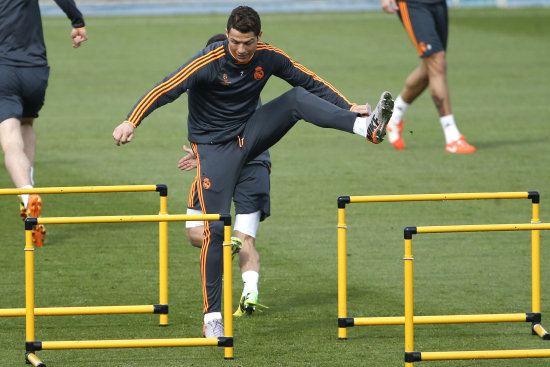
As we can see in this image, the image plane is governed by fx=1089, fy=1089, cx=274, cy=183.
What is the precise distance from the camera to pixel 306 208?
1072cm

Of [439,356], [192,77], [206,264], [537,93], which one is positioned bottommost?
[439,356]

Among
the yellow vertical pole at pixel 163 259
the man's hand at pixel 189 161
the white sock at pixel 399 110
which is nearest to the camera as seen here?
the yellow vertical pole at pixel 163 259

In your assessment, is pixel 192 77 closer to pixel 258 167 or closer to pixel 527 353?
pixel 258 167

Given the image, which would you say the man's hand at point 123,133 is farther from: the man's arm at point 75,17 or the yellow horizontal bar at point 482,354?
the man's arm at point 75,17

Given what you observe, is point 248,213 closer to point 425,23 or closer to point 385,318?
point 385,318

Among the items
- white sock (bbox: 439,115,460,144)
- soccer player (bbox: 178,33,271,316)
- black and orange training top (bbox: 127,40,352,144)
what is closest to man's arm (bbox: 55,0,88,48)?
soccer player (bbox: 178,33,271,316)

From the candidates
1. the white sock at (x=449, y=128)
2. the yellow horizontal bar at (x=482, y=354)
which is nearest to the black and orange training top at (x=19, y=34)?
the yellow horizontal bar at (x=482, y=354)

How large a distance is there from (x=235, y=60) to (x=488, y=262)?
10.3 ft

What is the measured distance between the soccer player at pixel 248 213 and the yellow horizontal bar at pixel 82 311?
28.9 inches

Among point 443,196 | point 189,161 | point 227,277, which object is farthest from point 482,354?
point 189,161

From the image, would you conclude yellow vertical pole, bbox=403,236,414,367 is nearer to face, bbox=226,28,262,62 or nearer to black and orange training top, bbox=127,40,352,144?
black and orange training top, bbox=127,40,352,144

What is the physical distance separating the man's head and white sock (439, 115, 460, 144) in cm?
681

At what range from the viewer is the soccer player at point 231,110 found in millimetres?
6641

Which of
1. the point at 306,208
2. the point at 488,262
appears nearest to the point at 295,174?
the point at 306,208
